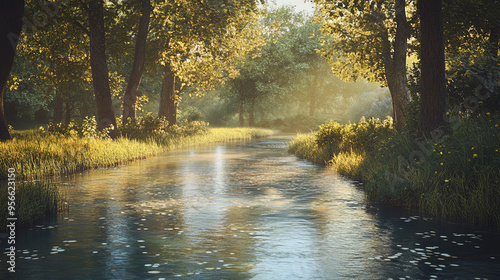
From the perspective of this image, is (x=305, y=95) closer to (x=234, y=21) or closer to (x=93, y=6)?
(x=234, y=21)

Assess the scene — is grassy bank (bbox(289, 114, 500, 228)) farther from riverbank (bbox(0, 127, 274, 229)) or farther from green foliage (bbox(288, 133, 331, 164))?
riverbank (bbox(0, 127, 274, 229))

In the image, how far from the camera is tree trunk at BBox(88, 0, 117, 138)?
88.6 feet

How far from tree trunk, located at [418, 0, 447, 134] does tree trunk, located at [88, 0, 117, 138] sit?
17.2 metres

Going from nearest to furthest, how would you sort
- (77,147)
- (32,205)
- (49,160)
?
(32,205), (49,160), (77,147)

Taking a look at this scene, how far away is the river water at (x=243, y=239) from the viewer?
748cm

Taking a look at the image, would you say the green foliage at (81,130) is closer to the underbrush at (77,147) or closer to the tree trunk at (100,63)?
the underbrush at (77,147)

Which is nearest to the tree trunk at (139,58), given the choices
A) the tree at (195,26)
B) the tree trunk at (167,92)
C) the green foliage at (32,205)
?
the tree at (195,26)

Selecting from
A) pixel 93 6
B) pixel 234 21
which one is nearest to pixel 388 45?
pixel 234 21

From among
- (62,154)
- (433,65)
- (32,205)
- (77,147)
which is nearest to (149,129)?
(77,147)

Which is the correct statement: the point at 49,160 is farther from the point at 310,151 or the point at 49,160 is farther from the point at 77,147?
the point at 310,151

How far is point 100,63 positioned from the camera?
2767cm

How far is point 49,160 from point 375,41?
1572 cm

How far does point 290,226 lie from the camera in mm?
10523

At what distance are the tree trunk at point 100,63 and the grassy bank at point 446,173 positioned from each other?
1568cm
